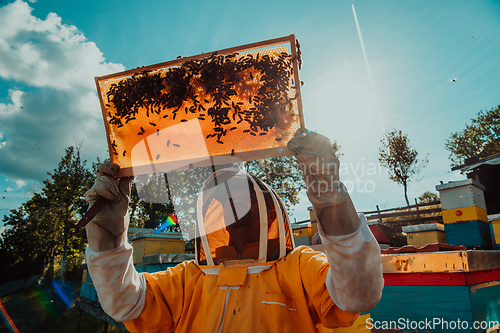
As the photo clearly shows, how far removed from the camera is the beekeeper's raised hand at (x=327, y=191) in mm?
1392

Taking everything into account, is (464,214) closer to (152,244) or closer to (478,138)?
(152,244)

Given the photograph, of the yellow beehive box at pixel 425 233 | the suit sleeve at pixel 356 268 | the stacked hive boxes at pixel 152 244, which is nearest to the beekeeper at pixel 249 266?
the suit sleeve at pixel 356 268

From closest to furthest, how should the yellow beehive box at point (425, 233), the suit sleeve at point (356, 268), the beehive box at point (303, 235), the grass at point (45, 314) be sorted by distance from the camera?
the suit sleeve at point (356, 268) → the yellow beehive box at point (425, 233) → the beehive box at point (303, 235) → the grass at point (45, 314)

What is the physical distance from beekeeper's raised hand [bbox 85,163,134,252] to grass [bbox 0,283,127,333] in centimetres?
1205

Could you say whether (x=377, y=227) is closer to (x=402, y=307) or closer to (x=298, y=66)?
(x=402, y=307)

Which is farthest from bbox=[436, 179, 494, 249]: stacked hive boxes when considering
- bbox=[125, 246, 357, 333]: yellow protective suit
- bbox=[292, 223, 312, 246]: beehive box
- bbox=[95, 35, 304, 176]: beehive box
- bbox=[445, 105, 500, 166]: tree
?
bbox=[445, 105, 500, 166]: tree

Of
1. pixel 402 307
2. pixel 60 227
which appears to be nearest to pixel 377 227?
pixel 402 307

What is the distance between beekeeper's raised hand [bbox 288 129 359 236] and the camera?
1.39 meters

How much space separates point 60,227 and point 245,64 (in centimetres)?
1988

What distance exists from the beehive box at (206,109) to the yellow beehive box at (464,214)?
7.29 metres

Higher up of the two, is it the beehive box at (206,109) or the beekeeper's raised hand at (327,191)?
the beehive box at (206,109)

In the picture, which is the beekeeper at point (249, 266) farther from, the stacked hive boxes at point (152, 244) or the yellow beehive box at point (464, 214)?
the stacked hive boxes at point (152, 244)

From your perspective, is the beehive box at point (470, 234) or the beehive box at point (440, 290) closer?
the beehive box at point (440, 290)

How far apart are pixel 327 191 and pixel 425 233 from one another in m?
7.41
